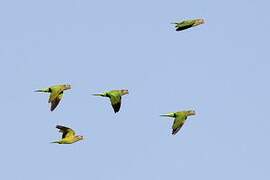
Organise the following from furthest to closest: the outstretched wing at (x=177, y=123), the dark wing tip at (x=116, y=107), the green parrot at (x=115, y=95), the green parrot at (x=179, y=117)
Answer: the green parrot at (x=179, y=117)
the green parrot at (x=115, y=95)
the outstretched wing at (x=177, y=123)
the dark wing tip at (x=116, y=107)

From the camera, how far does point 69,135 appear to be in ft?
358

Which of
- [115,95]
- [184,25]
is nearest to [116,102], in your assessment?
[115,95]

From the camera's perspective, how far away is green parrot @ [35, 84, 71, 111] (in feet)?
355

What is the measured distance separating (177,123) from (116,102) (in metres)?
7.76

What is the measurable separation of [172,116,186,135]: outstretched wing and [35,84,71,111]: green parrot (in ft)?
44.0

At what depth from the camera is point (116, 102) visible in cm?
10838

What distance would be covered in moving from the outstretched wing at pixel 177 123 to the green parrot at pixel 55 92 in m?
13.4

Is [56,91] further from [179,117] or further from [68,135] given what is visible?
[179,117]

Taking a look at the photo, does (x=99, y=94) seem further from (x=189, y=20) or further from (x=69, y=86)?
(x=189, y=20)

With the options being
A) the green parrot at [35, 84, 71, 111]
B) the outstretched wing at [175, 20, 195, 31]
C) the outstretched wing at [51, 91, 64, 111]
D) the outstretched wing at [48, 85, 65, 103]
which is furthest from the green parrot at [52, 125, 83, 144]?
the outstretched wing at [175, 20, 195, 31]

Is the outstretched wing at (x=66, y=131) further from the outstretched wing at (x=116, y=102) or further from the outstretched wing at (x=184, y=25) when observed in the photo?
the outstretched wing at (x=184, y=25)

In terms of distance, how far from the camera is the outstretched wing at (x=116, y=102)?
10747 cm

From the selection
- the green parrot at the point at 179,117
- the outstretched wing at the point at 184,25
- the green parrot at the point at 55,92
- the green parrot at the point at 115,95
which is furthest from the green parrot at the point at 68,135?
the outstretched wing at the point at 184,25

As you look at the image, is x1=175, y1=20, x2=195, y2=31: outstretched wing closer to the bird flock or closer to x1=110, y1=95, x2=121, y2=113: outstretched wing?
the bird flock
